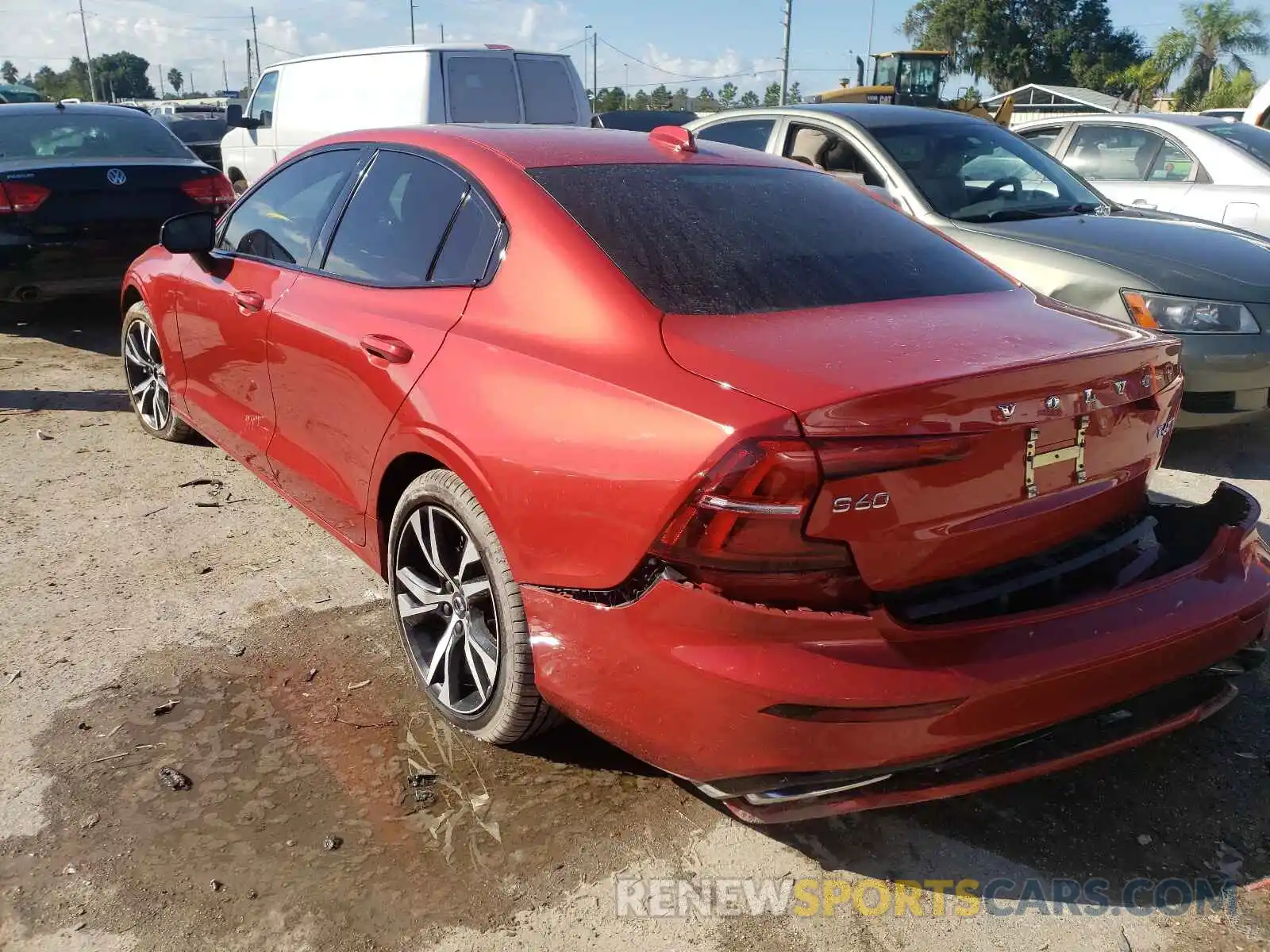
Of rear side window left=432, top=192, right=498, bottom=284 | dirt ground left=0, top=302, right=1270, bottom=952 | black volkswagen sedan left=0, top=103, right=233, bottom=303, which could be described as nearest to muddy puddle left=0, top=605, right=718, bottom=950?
dirt ground left=0, top=302, right=1270, bottom=952

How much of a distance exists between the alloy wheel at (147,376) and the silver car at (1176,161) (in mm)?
6255

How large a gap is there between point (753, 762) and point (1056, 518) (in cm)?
88

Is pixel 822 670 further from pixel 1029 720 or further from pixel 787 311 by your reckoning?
pixel 787 311

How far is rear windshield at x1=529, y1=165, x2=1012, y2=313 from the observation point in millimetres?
2582

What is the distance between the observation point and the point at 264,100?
12.6m

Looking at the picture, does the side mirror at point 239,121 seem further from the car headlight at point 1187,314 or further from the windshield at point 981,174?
the car headlight at point 1187,314

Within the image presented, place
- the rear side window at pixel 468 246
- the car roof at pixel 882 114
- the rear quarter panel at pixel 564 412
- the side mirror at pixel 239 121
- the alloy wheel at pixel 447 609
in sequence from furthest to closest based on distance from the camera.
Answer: the side mirror at pixel 239 121 < the car roof at pixel 882 114 < the rear side window at pixel 468 246 < the alloy wheel at pixel 447 609 < the rear quarter panel at pixel 564 412

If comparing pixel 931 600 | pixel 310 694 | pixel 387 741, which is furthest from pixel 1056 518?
pixel 310 694

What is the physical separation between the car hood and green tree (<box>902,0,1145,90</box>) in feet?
214

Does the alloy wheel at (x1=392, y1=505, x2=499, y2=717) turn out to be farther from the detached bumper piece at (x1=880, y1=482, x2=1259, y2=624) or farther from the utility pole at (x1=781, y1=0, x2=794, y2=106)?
the utility pole at (x1=781, y1=0, x2=794, y2=106)

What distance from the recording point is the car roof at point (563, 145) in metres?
3.00

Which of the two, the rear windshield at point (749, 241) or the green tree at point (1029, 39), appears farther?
the green tree at point (1029, 39)

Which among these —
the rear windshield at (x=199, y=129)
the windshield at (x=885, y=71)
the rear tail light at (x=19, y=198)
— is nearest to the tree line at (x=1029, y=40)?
the windshield at (x=885, y=71)

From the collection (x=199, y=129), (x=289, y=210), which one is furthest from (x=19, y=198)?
(x=199, y=129)
